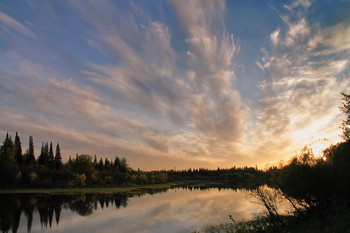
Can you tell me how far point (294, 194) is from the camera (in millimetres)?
37438

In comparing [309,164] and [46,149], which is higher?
[46,149]

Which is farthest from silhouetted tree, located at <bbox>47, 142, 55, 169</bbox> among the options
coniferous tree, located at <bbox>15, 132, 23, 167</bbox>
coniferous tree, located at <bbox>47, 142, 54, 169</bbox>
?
coniferous tree, located at <bbox>15, 132, 23, 167</bbox>

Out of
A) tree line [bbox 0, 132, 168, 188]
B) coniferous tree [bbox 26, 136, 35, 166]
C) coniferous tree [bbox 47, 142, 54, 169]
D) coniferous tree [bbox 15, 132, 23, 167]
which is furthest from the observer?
coniferous tree [bbox 47, 142, 54, 169]

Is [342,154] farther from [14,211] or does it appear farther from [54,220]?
[14,211]

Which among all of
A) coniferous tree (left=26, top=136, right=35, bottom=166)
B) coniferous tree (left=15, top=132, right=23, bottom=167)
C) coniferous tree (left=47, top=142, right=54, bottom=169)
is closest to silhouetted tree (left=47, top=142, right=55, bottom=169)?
coniferous tree (left=47, top=142, right=54, bottom=169)

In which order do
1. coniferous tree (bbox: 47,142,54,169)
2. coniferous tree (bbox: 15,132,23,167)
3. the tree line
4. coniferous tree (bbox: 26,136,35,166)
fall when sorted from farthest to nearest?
coniferous tree (bbox: 47,142,54,169), coniferous tree (bbox: 26,136,35,166), coniferous tree (bbox: 15,132,23,167), the tree line

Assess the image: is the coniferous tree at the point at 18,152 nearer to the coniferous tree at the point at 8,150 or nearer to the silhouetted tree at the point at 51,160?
the coniferous tree at the point at 8,150

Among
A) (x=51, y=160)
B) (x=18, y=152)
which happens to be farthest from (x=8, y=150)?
(x=51, y=160)

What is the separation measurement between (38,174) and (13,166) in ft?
46.4

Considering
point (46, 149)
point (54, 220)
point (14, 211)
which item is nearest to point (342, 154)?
point (54, 220)

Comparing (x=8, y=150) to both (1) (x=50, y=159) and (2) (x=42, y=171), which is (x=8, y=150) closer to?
(2) (x=42, y=171)

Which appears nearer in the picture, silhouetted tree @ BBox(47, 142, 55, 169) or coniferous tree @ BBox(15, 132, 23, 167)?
coniferous tree @ BBox(15, 132, 23, 167)

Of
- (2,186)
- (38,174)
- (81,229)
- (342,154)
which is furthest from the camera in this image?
(38,174)

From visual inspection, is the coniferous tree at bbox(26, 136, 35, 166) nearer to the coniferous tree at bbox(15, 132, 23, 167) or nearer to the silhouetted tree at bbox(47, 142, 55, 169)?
the coniferous tree at bbox(15, 132, 23, 167)
